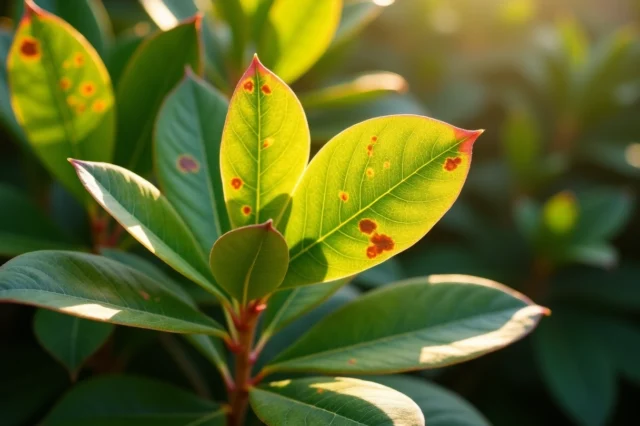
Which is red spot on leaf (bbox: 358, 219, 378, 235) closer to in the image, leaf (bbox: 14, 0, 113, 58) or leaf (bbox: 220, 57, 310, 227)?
leaf (bbox: 220, 57, 310, 227)

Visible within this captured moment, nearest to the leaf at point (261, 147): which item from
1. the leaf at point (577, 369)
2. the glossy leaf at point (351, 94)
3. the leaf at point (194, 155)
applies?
the leaf at point (194, 155)

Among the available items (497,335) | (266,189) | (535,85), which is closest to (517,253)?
(535,85)

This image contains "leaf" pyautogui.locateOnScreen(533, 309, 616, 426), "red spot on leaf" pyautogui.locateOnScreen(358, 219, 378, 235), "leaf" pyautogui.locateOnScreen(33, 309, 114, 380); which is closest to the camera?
"red spot on leaf" pyautogui.locateOnScreen(358, 219, 378, 235)

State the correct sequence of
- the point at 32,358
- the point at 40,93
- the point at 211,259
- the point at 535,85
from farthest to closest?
the point at 535,85
the point at 32,358
the point at 40,93
the point at 211,259

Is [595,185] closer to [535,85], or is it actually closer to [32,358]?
[535,85]

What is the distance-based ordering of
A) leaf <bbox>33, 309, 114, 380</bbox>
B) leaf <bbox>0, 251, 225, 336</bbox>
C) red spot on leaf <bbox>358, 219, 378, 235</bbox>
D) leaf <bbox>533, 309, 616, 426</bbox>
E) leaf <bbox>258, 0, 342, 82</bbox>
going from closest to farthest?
leaf <bbox>0, 251, 225, 336</bbox>
red spot on leaf <bbox>358, 219, 378, 235</bbox>
leaf <bbox>33, 309, 114, 380</bbox>
leaf <bbox>258, 0, 342, 82</bbox>
leaf <bbox>533, 309, 616, 426</bbox>

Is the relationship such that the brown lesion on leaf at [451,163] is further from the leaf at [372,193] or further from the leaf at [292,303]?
the leaf at [292,303]

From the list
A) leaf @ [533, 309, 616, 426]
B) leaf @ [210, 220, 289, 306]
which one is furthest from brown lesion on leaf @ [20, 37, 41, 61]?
leaf @ [533, 309, 616, 426]
